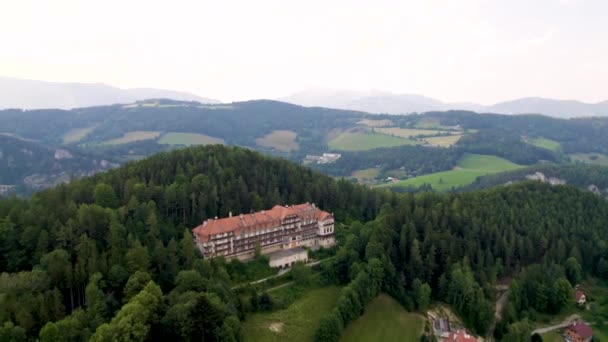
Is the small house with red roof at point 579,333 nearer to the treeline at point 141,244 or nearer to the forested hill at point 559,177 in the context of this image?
the treeline at point 141,244

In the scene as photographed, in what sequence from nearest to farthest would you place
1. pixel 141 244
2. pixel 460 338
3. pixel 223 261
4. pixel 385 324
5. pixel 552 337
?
pixel 460 338
pixel 385 324
pixel 141 244
pixel 552 337
pixel 223 261

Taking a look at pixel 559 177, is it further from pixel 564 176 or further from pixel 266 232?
pixel 266 232

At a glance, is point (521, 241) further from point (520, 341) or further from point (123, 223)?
point (123, 223)

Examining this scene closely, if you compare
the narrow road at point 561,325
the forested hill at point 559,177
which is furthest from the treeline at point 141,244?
the forested hill at point 559,177

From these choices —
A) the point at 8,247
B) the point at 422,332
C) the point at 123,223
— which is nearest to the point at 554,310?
the point at 422,332

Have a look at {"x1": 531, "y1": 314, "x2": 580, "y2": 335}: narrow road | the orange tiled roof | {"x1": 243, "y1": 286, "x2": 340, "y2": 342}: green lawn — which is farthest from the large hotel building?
{"x1": 531, "y1": 314, "x2": 580, "y2": 335}: narrow road

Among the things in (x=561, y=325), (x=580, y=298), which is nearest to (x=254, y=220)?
(x=561, y=325)
